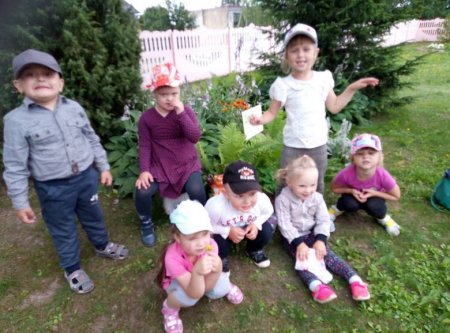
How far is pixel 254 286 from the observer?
249 centimetres

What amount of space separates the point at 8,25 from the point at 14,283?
265 centimetres

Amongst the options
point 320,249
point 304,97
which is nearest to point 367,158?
point 304,97

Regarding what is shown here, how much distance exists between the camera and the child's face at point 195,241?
1.87m

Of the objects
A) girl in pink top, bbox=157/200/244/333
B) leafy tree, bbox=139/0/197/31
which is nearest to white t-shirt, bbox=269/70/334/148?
girl in pink top, bbox=157/200/244/333

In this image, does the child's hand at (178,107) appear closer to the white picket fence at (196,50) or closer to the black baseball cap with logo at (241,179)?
the black baseball cap with logo at (241,179)

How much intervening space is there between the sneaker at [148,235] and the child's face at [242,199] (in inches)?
37.2

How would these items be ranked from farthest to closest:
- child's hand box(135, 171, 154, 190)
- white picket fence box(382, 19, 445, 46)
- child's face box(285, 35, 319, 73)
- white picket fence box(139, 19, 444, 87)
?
white picket fence box(382, 19, 445, 46) < white picket fence box(139, 19, 444, 87) < child's hand box(135, 171, 154, 190) < child's face box(285, 35, 319, 73)

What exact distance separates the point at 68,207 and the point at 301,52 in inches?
84.2

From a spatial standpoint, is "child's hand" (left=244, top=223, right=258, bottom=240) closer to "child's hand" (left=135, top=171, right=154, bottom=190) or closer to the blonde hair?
the blonde hair

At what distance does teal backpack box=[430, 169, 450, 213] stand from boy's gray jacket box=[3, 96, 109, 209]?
3.40 m

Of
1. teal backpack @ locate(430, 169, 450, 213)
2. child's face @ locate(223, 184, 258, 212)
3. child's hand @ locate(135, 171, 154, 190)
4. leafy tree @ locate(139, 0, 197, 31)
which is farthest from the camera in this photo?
leafy tree @ locate(139, 0, 197, 31)

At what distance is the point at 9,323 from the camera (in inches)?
89.3

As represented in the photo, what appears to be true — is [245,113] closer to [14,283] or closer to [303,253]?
[303,253]

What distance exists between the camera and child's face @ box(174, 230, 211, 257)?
1.87 metres
